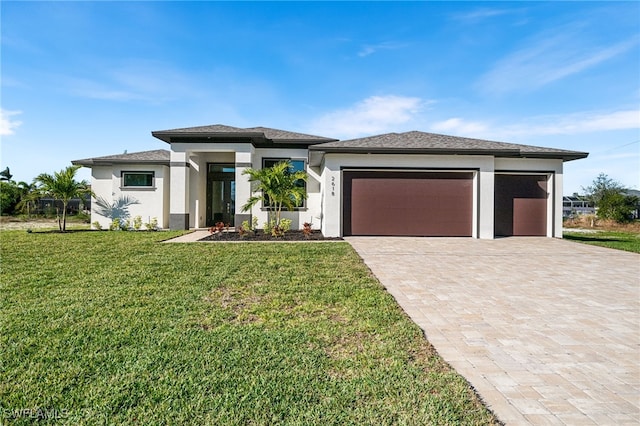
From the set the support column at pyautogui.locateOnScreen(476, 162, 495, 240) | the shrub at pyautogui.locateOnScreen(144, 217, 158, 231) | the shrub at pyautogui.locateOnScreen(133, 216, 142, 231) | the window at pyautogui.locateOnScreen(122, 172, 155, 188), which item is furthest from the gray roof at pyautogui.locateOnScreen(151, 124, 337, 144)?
the support column at pyautogui.locateOnScreen(476, 162, 495, 240)

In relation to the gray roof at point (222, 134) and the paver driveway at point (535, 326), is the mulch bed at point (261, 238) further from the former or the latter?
the gray roof at point (222, 134)

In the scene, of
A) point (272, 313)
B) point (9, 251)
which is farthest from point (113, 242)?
point (272, 313)

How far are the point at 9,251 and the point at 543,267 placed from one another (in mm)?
14003

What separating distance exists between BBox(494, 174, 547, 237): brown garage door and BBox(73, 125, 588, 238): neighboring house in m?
0.04

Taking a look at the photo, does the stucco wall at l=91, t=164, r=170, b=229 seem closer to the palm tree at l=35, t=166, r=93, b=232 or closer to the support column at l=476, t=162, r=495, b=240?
the palm tree at l=35, t=166, r=93, b=232

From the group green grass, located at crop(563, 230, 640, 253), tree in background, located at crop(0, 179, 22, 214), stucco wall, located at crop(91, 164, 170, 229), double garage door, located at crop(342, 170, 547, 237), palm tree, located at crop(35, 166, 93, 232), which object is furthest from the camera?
tree in background, located at crop(0, 179, 22, 214)

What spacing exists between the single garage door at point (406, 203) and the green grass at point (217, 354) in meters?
6.72

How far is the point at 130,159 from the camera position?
1478 centimetres

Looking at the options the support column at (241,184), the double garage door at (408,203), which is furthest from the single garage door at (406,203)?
the support column at (241,184)

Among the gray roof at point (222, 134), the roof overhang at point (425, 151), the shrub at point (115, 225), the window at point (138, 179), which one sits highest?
the gray roof at point (222, 134)

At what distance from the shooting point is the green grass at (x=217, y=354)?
2111 millimetres

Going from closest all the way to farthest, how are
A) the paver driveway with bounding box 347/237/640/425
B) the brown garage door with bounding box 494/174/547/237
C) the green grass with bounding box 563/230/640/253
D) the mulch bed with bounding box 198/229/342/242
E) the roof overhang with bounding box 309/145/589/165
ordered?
the paver driveway with bounding box 347/237/640/425
the green grass with bounding box 563/230/640/253
the mulch bed with bounding box 198/229/342/242
the roof overhang with bounding box 309/145/589/165
the brown garage door with bounding box 494/174/547/237

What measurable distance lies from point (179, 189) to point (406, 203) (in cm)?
Result: 1023

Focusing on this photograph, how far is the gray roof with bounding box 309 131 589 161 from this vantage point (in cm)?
1168
